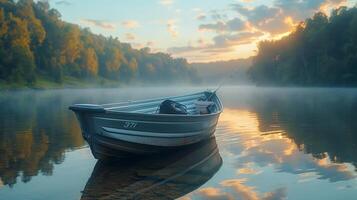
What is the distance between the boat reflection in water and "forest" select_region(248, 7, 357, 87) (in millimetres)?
85865

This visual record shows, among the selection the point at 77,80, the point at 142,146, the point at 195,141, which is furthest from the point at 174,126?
the point at 77,80

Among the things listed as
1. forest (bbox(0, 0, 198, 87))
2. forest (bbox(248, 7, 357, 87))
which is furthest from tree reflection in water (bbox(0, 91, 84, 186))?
forest (bbox(248, 7, 357, 87))

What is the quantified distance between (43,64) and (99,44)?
6073 centimetres

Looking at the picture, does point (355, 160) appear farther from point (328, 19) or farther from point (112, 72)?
point (112, 72)

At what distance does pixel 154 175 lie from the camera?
10.9 m

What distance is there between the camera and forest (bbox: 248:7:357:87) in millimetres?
91312

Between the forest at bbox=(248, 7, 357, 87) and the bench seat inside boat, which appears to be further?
the forest at bbox=(248, 7, 357, 87)

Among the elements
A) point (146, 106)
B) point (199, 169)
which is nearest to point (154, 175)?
point (199, 169)

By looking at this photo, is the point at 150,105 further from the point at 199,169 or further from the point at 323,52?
the point at 323,52

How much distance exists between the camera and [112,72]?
159500 mm

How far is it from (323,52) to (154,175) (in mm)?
99487

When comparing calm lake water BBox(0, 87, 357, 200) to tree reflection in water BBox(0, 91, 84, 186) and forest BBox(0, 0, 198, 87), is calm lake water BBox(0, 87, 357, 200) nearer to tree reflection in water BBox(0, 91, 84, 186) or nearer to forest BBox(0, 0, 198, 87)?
tree reflection in water BBox(0, 91, 84, 186)

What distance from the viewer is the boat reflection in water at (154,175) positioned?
9.17 metres

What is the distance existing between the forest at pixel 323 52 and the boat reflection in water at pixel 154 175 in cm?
8586
